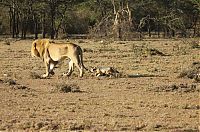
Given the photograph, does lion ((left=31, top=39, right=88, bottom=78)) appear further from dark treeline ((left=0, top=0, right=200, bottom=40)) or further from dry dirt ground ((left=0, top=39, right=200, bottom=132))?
dark treeline ((left=0, top=0, right=200, bottom=40))

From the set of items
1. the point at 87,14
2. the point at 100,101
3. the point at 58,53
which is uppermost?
the point at 87,14

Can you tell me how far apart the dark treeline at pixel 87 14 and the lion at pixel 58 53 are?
29.4 metres

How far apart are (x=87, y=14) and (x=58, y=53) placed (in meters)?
54.3

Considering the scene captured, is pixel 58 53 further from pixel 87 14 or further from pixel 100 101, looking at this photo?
pixel 87 14

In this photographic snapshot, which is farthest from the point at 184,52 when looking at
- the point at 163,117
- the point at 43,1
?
the point at 43,1

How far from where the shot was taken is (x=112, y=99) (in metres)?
14.5

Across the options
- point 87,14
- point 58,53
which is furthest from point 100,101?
point 87,14

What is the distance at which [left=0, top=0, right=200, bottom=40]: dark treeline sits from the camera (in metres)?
58.4

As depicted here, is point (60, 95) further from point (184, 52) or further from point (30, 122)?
point (184, 52)

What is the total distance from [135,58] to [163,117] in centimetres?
1764

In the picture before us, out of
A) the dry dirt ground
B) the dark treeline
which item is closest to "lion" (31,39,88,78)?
the dry dirt ground

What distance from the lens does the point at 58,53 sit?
20.3 meters

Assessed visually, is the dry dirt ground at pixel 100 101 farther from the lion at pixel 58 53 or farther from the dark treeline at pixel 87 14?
the dark treeline at pixel 87 14

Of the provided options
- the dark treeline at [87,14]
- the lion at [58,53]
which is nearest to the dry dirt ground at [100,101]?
the lion at [58,53]
